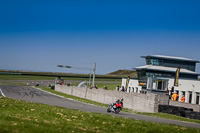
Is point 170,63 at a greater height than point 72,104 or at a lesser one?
greater

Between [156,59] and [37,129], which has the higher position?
[156,59]

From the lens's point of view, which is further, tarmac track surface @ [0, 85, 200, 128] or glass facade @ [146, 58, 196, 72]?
glass facade @ [146, 58, 196, 72]

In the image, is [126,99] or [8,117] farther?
[126,99]

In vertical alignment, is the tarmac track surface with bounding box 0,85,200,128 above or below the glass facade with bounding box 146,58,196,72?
below

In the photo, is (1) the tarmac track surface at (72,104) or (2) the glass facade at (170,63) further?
(2) the glass facade at (170,63)

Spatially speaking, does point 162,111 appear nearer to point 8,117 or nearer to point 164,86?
point 8,117

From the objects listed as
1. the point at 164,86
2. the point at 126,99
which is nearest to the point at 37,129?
the point at 126,99

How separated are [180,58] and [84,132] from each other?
253ft

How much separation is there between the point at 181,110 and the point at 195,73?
5442cm

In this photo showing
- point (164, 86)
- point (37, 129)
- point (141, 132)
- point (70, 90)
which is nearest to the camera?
point (37, 129)

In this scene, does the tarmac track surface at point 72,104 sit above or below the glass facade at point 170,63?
below

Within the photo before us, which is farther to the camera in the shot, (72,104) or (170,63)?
(170,63)

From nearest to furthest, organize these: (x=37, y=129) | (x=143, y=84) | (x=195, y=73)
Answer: (x=37, y=129) → (x=143, y=84) → (x=195, y=73)

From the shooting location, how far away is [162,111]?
2947 cm
